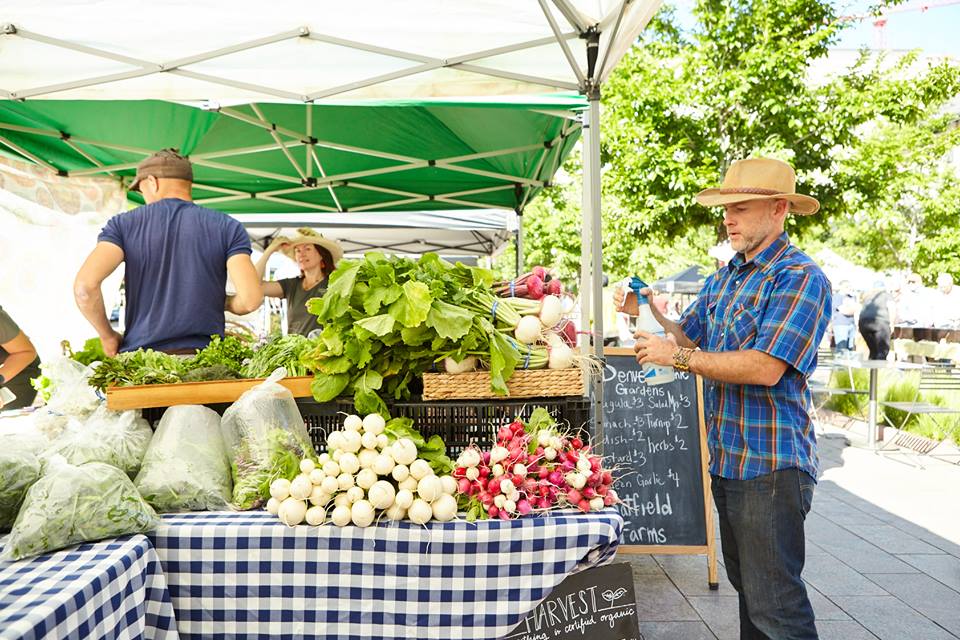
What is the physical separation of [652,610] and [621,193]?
9237 millimetres

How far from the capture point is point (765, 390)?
8.58 ft

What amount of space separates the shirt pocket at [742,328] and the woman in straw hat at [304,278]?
347 cm

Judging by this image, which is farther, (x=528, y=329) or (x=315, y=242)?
(x=315, y=242)

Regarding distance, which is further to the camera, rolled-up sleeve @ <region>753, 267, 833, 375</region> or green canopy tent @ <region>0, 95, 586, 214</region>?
green canopy tent @ <region>0, 95, 586, 214</region>

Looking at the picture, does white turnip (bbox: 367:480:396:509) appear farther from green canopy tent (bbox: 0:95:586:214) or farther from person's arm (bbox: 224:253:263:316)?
green canopy tent (bbox: 0:95:586:214)

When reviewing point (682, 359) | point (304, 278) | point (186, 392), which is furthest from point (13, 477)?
point (304, 278)

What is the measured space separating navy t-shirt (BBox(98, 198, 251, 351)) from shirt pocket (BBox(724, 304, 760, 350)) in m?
2.32

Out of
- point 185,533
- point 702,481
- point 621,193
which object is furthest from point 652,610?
point 621,193

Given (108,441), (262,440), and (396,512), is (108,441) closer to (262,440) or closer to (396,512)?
(262,440)

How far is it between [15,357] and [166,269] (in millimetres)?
1939

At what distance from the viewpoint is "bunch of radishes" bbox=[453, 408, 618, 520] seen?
7.07 ft

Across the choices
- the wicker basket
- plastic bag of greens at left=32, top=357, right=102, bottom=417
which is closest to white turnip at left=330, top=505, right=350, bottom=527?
the wicker basket

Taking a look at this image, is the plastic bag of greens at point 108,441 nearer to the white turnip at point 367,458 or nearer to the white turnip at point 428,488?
the white turnip at point 367,458

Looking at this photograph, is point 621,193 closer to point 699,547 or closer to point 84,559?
point 699,547
